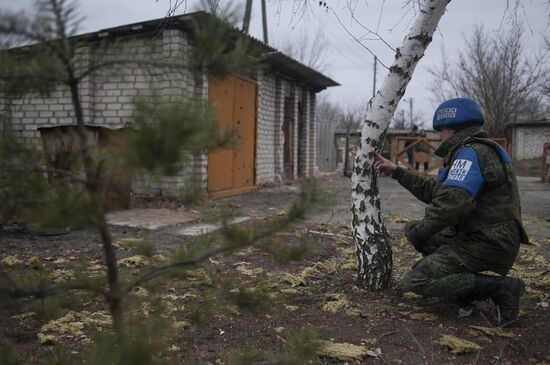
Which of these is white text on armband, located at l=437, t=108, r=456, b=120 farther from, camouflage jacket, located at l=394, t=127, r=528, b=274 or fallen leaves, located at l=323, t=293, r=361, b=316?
fallen leaves, located at l=323, t=293, r=361, b=316

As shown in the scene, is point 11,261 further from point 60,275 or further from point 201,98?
point 201,98

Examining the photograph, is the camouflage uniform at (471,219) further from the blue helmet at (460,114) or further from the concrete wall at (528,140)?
the concrete wall at (528,140)

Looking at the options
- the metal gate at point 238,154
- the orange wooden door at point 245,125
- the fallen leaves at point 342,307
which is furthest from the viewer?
the orange wooden door at point 245,125

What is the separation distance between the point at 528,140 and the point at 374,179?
28411 millimetres

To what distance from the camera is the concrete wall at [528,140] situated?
27.9 meters

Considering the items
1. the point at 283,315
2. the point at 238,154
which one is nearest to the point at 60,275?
the point at 283,315

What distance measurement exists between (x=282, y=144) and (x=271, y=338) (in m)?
10.4

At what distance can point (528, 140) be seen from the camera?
92.3ft

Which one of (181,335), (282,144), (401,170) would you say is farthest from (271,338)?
(282,144)

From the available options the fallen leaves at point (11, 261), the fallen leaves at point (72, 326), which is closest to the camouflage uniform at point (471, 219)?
the fallen leaves at point (72, 326)

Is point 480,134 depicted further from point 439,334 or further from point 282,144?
point 282,144

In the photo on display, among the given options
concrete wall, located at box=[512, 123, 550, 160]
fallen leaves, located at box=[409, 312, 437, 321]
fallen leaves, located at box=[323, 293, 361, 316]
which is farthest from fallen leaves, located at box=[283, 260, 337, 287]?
concrete wall, located at box=[512, 123, 550, 160]

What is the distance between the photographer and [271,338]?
8.79ft

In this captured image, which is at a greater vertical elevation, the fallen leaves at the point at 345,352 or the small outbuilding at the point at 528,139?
the small outbuilding at the point at 528,139
